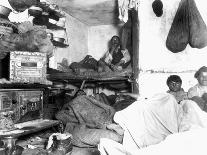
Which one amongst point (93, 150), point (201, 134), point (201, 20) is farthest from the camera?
point (201, 20)

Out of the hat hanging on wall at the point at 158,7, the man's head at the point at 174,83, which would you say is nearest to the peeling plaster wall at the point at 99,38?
the hat hanging on wall at the point at 158,7

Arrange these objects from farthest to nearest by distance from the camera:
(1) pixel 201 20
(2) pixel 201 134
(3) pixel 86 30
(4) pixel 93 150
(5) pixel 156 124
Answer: (3) pixel 86 30, (1) pixel 201 20, (4) pixel 93 150, (5) pixel 156 124, (2) pixel 201 134

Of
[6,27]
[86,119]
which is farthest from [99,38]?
[6,27]

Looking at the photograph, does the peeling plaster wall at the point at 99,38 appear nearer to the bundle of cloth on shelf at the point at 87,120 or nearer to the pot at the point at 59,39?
the pot at the point at 59,39

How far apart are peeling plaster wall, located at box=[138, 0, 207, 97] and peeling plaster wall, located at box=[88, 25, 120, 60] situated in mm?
2977

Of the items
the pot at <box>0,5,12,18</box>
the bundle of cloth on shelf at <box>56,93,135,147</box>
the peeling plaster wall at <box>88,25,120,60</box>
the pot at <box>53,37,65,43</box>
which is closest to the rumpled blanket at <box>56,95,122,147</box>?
the bundle of cloth on shelf at <box>56,93,135,147</box>

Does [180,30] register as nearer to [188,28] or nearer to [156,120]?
[188,28]

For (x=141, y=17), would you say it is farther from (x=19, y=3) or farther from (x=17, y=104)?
(x=17, y=104)

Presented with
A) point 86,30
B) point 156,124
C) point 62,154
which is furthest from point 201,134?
point 86,30

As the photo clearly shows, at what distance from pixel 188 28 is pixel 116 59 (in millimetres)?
2083

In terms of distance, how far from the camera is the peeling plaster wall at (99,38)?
8258 millimetres

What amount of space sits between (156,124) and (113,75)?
6.06 feet

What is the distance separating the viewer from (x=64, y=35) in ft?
19.2

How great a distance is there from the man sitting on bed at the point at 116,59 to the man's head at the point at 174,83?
110 cm
